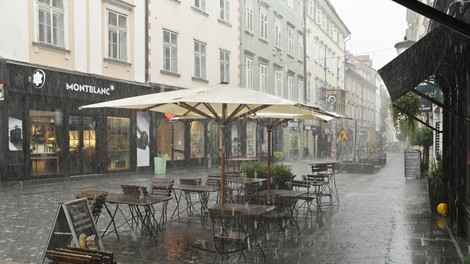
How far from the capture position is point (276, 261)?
6.29 m

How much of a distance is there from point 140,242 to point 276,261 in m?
2.06

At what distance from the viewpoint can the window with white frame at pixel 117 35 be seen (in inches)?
758

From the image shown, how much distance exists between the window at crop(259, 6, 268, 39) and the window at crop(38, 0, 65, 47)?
17.2 meters

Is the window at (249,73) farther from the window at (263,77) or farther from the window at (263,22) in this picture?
the window at (263,22)

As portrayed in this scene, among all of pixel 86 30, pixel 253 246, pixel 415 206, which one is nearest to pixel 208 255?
pixel 253 246

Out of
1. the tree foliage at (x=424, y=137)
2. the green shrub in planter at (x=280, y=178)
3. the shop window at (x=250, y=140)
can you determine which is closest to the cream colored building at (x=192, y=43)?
the shop window at (x=250, y=140)

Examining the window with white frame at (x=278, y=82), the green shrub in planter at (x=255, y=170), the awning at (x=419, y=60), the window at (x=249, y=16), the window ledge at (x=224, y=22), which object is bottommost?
the green shrub in planter at (x=255, y=170)

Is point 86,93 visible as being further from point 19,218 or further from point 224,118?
point 224,118

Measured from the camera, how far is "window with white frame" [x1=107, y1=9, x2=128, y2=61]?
63.2 feet

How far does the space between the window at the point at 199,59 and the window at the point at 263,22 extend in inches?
303

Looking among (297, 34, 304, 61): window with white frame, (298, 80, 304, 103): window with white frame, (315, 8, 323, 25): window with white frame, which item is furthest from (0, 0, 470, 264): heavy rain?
(315, 8, 323, 25): window with white frame

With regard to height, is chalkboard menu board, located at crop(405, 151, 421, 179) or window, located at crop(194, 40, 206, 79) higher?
window, located at crop(194, 40, 206, 79)

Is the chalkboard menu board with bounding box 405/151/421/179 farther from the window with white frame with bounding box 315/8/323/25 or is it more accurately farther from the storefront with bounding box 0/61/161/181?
the window with white frame with bounding box 315/8/323/25

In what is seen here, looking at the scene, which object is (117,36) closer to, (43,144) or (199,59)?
(43,144)
